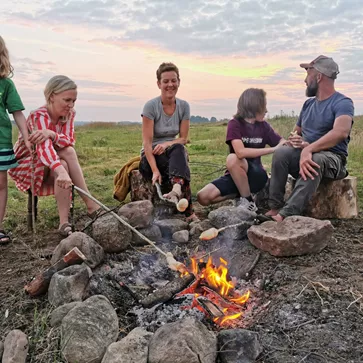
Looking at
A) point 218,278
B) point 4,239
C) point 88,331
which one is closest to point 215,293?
point 218,278

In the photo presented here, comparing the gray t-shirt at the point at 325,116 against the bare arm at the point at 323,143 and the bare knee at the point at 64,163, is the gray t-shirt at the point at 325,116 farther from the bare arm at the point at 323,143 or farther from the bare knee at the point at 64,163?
the bare knee at the point at 64,163

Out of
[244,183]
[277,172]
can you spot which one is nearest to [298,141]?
[277,172]

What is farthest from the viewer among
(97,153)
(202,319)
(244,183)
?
(97,153)

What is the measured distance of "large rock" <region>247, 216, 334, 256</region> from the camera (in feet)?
11.4

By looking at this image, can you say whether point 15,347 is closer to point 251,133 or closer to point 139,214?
point 139,214

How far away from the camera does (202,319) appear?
9.29 ft

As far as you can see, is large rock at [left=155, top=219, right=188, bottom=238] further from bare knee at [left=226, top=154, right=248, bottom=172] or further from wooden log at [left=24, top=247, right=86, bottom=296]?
wooden log at [left=24, top=247, right=86, bottom=296]

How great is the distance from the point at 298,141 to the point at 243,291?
197 cm

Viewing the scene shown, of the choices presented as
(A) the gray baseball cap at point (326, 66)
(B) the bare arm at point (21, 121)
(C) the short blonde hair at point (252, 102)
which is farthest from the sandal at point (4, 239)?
(A) the gray baseball cap at point (326, 66)

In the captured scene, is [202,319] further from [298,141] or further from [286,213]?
[298,141]

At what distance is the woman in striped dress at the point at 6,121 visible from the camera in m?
4.36

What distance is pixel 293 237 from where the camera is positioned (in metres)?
3.45

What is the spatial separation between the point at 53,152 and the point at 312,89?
2.84 metres

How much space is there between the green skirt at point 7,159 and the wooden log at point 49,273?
5.37 ft
